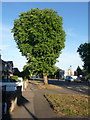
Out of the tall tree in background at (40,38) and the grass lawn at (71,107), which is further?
the tall tree in background at (40,38)

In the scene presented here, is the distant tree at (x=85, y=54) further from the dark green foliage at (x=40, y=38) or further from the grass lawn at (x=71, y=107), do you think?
the grass lawn at (x=71, y=107)

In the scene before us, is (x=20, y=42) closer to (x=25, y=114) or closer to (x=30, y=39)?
(x=30, y=39)

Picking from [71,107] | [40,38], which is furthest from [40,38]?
[71,107]

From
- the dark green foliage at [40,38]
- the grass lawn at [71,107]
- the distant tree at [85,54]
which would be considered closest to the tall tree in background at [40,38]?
the dark green foliage at [40,38]

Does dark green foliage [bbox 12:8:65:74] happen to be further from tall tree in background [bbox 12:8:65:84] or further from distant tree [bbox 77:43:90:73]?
distant tree [bbox 77:43:90:73]

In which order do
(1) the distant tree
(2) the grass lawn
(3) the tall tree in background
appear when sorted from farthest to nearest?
(1) the distant tree < (3) the tall tree in background < (2) the grass lawn

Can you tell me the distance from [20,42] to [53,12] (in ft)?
25.2

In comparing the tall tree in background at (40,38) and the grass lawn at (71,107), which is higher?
the tall tree in background at (40,38)

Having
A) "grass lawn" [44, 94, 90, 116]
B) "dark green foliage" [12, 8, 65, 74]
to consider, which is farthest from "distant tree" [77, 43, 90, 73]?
"grass lawn" [44, 94, 90, 116]

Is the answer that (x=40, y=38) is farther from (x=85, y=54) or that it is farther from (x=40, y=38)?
(x=85, y=54)

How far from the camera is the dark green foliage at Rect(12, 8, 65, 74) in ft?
95.6

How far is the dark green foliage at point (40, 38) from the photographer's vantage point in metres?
29.1

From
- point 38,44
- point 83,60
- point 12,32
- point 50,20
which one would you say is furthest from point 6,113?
point 83,60

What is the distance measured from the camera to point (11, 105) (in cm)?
945
